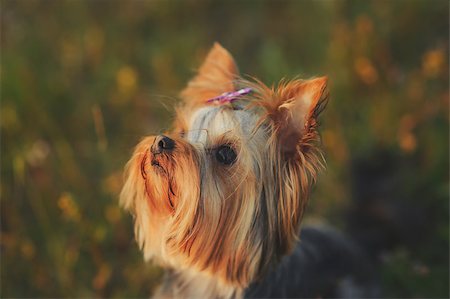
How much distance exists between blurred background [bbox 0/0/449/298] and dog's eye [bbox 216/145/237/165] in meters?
0.50

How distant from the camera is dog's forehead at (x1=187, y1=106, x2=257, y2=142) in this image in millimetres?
2287

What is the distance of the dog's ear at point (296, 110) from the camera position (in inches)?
79.0

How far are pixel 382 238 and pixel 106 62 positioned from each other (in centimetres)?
292

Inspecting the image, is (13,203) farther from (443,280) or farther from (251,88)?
(443,280)

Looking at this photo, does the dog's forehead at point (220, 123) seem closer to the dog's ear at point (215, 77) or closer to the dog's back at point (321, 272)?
the dog's ear at point (215, 77)

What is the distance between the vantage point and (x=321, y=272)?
118 inches

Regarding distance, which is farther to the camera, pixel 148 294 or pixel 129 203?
pixel 148 294

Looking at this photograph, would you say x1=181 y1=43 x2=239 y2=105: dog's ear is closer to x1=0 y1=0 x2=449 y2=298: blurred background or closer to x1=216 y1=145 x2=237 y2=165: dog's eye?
x1=0 y1=0 x2=449 y2=298: blurred background

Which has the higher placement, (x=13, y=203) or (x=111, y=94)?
(x=111, y=94)

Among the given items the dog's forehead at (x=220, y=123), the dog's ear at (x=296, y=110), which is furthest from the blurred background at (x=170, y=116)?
the dog's ear at (x=296, y=110)

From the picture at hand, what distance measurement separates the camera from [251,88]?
2.32m

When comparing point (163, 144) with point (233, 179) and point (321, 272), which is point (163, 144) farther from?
point (321, 272)

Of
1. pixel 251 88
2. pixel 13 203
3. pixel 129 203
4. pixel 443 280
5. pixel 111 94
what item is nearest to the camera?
pixel 251 88

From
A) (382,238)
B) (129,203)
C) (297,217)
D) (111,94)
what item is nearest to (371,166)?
(382,238)
